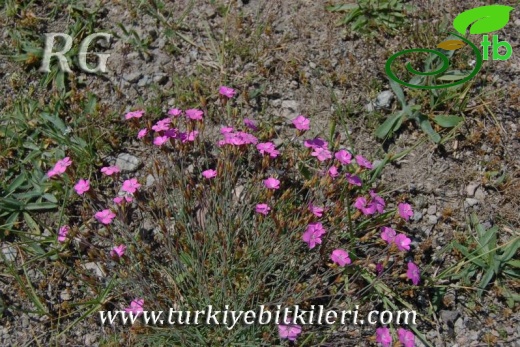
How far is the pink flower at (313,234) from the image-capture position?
2.60 meters

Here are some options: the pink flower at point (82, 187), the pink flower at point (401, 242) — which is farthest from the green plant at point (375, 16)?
the pink flower at point (82, 187)

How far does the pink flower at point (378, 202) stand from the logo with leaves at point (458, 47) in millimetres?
730

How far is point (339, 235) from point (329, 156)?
371mm

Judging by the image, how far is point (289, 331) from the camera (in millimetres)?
2480

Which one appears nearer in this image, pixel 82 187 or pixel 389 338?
pixel 389 338

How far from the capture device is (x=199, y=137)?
3170mm

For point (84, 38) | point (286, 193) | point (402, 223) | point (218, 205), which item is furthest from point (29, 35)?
point (402, 223)

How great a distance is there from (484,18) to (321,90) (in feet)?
3.45

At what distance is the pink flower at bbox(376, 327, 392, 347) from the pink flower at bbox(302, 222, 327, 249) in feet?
1.45

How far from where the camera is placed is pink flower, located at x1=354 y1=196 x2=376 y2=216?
271 cm

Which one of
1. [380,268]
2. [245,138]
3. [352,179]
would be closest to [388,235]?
[380,268]

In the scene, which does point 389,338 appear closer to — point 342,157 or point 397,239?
point 397,239

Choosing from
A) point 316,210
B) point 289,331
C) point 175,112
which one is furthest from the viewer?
point 175,112

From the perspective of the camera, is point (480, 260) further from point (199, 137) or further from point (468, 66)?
point (199, 137)
